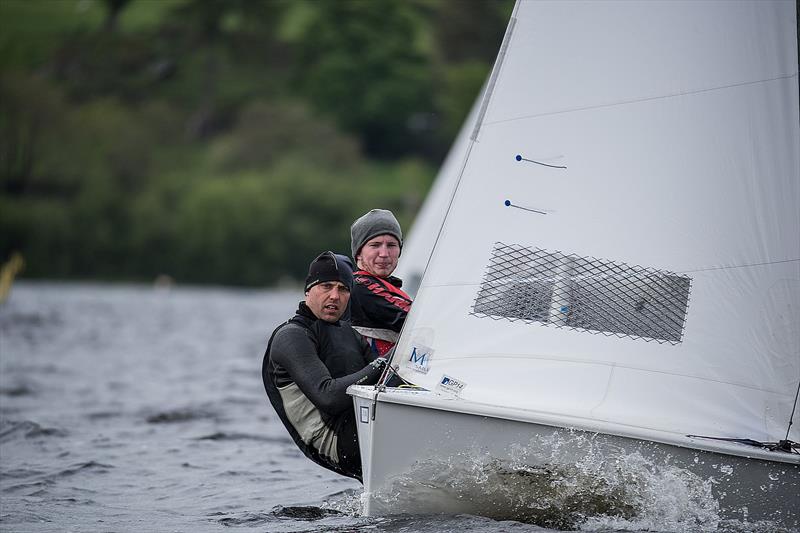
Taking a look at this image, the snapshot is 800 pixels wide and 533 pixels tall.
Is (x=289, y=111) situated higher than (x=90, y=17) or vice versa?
(x=90, y=17)

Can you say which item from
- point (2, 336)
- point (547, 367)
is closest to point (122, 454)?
point (547, 367)

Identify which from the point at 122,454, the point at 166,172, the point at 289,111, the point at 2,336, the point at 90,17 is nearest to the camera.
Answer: the point at 122,454

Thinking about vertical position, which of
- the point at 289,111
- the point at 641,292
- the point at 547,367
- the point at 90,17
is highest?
the point at 90,17

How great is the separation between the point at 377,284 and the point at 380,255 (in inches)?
5.9

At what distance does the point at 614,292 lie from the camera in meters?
6.23

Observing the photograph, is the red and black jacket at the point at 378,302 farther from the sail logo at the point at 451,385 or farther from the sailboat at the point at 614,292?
the sail logo at the point at 451,385

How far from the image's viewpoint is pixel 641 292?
6.22 metres

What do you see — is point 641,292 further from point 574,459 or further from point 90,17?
point 90,17

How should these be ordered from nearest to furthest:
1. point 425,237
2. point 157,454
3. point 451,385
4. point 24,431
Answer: point 451,385
point 157,454
point 24,431
point 425,237

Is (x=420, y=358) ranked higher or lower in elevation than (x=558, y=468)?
higher

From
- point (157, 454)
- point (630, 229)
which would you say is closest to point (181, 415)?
point (157, 454)

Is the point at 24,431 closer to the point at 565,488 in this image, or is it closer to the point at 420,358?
the point at 420,358

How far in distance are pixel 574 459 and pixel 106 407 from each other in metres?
7.45

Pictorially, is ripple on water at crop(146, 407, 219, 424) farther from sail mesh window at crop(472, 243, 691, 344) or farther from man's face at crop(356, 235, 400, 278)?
sail mesh window at crop(472, 243, 691, 344)
